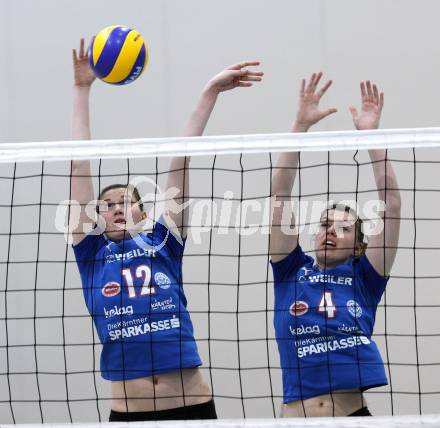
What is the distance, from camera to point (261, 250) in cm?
502

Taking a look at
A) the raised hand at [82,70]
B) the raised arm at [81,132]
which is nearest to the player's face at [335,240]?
the raised arm at [81,132]

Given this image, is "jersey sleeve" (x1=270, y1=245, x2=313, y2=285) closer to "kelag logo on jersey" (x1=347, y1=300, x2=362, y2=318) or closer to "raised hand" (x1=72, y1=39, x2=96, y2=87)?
"kelag logo on jersey" (x1=347, y1=300, x2=362, y2=318)

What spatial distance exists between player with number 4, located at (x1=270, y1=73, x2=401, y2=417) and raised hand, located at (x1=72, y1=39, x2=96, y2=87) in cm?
88

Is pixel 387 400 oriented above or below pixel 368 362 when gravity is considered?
below

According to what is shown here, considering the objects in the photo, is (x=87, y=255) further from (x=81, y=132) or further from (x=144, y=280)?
(x=81, y=132)

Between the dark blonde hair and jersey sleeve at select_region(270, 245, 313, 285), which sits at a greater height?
the dark blonde hair

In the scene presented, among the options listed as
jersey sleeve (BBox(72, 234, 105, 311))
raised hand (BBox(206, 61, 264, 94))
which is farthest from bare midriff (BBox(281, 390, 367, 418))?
raised hand (BBox(206, 61, 264, 94))

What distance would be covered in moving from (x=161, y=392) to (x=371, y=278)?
2.86 feet

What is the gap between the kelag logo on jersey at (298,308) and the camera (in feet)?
11.0

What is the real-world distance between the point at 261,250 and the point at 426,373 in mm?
1101

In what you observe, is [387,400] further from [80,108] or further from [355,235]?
[80,108]

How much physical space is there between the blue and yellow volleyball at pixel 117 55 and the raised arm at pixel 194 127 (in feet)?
1.01

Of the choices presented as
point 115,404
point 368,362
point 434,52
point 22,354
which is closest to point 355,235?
point 368,362

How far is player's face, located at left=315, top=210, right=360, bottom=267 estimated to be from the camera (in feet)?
11.2
